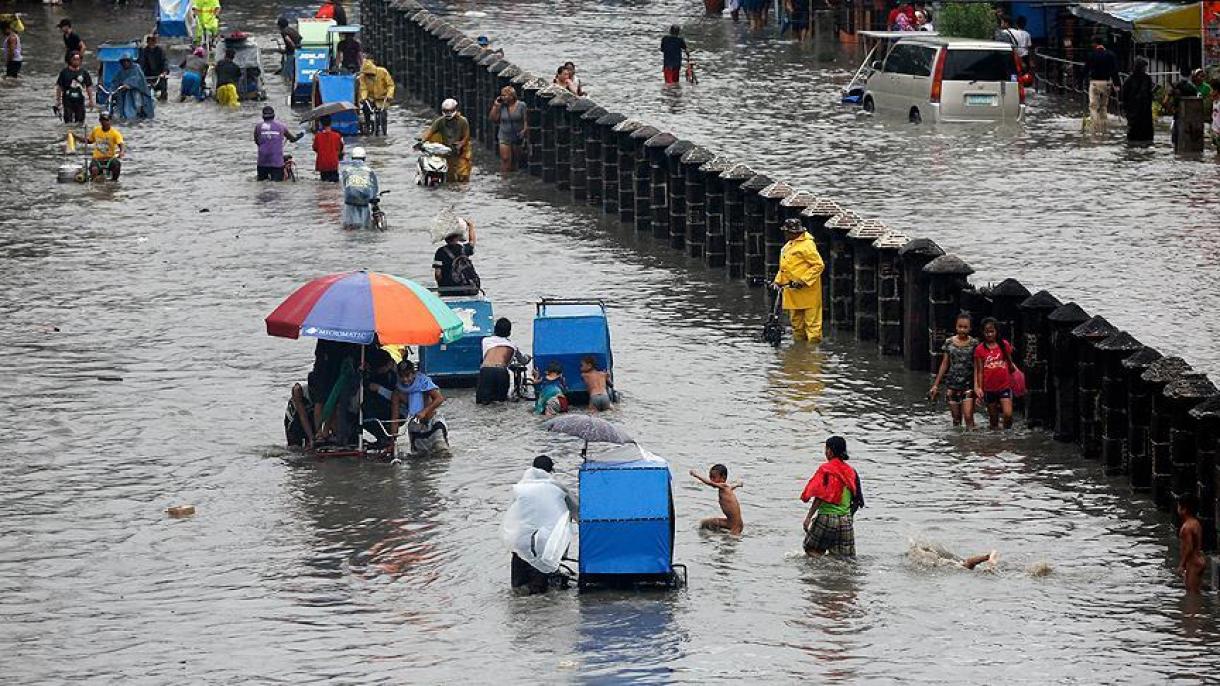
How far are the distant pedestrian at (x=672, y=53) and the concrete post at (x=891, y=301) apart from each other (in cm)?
2172

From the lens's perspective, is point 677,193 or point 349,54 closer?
point 677,193

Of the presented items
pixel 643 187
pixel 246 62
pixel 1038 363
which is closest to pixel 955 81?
pixel 643 187

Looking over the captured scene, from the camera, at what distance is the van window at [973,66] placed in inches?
1815

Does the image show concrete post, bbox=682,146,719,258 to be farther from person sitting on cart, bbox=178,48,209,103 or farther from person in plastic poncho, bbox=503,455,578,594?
person sitting on cart, bbox=178,48,209,103

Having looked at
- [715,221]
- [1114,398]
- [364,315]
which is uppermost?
[364,315]

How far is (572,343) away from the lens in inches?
1069

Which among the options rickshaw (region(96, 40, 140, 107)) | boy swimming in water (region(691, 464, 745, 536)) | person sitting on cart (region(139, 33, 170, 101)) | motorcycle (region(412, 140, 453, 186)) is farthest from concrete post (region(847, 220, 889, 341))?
person sitting on cart (region(139, 33, 170, 101))

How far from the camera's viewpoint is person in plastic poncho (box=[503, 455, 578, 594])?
20594 mm

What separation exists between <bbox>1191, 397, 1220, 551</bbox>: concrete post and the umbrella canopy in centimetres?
669

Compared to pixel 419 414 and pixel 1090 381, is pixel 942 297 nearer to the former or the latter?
pixel 1090 381

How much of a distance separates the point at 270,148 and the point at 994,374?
62.9 ft

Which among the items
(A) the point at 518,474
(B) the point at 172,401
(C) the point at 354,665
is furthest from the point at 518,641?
(B) the point at 172,401

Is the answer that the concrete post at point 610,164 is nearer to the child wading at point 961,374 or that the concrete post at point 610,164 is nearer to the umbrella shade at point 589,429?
the child wading at point 961,374

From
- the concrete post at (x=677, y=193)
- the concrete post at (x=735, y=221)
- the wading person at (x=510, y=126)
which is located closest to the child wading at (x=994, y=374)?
the concrete post at (x=735, y=221)
